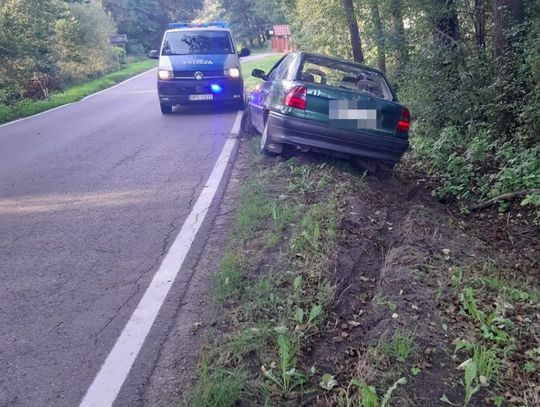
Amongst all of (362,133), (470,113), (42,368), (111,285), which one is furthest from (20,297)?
(470,113)

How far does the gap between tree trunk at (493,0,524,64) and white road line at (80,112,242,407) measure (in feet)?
15.3

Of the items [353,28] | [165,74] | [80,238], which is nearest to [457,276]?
[80,238]

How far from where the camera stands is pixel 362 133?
21.0 ft

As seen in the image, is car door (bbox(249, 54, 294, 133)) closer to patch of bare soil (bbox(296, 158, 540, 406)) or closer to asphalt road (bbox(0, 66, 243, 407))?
asphalt road (bbox(0, 66, 243, 407))

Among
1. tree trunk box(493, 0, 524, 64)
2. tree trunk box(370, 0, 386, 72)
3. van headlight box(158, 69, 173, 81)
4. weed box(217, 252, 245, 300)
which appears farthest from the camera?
van headlight box(158, 69, 173, 81)

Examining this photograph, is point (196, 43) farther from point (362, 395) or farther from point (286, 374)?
point (362, 395)

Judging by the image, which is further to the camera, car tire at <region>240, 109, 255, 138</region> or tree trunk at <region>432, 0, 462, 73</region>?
car tire at <region>240, 109, 255, 138</region>

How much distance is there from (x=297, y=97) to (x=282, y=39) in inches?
1669

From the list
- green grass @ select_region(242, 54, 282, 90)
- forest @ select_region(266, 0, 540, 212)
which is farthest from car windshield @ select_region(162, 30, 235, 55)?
green grass @ select_region(242, 54, 282, 90)

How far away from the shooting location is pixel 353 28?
13750 mm

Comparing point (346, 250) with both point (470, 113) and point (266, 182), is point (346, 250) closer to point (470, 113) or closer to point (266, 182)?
point (266, 182)

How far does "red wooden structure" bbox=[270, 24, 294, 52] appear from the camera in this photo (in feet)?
124

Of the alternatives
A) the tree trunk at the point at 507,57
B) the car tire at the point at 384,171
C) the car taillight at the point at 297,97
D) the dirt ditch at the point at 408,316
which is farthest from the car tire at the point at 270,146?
the tree trunk at the point at 507,57

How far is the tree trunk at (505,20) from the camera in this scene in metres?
7.09
